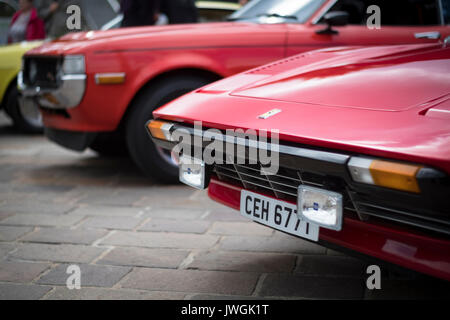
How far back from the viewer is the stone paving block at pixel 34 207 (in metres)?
3.55

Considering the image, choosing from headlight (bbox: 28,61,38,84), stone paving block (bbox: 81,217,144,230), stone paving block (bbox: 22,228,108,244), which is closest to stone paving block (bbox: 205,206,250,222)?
stone paving block (bbox: 81,217,144,230)

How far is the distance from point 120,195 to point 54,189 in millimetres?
566

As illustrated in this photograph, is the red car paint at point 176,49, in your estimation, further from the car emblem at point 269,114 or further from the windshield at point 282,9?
the car emblem at point 269,114

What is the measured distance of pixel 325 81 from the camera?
232cm

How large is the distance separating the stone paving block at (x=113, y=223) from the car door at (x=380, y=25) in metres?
1.75

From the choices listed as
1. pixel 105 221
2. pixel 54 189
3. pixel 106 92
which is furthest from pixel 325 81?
pixel 54 189

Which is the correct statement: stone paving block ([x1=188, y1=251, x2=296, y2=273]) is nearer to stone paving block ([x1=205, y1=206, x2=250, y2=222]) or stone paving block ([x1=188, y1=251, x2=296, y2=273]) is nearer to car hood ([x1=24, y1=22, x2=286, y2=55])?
stone paving block ([x1=205, y1=206, x2=250, y2=222])

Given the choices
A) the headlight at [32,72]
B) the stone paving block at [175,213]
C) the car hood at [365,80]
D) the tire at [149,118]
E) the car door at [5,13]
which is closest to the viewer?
the car hood at [365,80]

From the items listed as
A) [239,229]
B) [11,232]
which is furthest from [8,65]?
[239,229]

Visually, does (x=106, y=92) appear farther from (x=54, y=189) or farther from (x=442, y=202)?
(x=442, y=202)

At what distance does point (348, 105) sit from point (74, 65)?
2.49 meters

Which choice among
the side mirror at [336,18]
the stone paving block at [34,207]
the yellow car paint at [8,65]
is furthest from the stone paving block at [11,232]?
the yellow car paint at [8,65]

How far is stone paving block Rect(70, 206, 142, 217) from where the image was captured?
11.5 feet

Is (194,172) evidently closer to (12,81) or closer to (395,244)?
(395,244)
